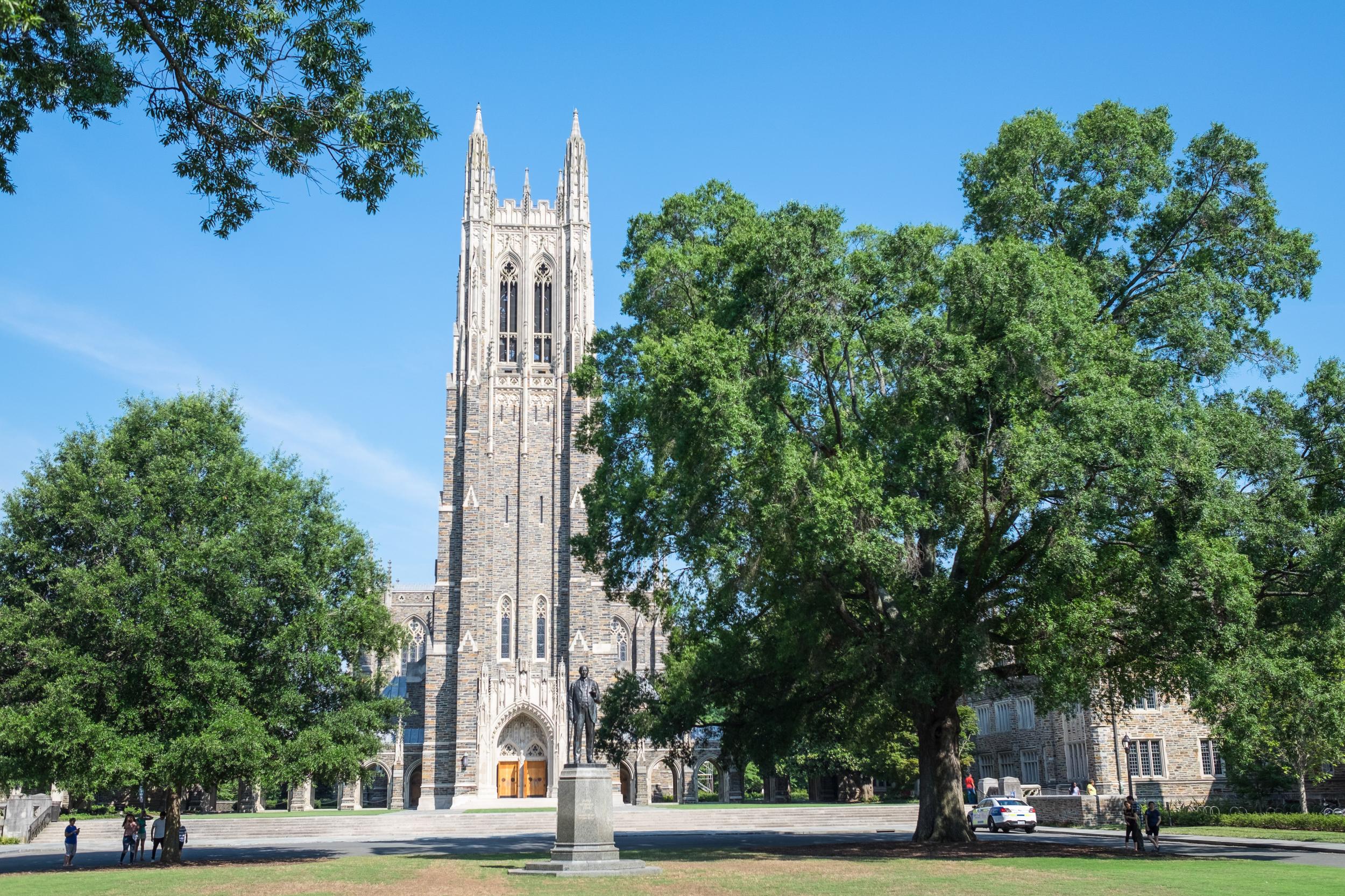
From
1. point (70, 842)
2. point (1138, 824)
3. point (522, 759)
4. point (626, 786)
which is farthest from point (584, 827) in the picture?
point (626, 786)

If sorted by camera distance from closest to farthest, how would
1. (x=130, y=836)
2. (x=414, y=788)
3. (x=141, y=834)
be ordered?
1. (x=130, y=836)
2. (x=141, y=834)
3. (x=414, y=788)

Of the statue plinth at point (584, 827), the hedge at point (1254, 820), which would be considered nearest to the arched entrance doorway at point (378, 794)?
the hedge at point (1254, 820)

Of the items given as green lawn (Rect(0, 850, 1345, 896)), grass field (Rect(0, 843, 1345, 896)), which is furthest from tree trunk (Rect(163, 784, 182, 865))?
green lawn (Rect(0, 850, 1345, 896))

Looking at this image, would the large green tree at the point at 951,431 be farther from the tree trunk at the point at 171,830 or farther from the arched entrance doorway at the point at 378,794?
the arched entrance doorway at the point at 378,794

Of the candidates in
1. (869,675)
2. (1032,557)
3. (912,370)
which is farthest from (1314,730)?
(912,370)

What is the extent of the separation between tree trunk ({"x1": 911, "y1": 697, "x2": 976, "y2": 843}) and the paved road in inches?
120

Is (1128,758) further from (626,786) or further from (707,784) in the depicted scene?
(707,784)

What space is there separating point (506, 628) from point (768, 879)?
134 feet

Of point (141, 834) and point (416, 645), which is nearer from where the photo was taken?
point (141, 834)

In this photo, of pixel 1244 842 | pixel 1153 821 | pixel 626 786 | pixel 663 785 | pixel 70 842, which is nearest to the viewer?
pixel 1153 821

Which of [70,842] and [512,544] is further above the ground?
[512,544]

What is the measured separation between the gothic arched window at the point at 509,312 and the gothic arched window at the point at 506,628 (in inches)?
565

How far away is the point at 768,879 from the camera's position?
1659 cm

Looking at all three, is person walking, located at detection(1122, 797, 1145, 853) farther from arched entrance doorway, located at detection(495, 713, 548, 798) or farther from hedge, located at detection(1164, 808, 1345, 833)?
arched entrance doorway, located at detection(495, 713, 548, 798)
